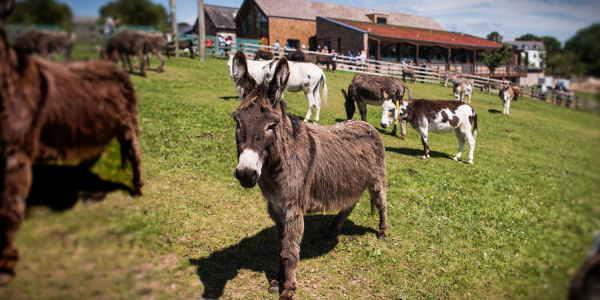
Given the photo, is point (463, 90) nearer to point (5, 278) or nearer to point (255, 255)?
point (255, 255)

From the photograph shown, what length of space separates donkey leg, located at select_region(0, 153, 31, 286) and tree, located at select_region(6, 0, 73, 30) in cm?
44

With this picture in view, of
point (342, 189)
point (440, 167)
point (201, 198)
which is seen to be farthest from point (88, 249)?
point (440, 167)

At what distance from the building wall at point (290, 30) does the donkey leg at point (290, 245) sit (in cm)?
3588

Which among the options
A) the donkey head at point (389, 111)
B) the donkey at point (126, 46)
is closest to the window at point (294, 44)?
the donkey head at point (389, 111)

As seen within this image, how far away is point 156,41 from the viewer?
4.81ft

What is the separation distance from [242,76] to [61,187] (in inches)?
92.3

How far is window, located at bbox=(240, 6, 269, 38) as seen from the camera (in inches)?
1497

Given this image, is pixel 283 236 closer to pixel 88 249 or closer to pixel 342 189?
pixel 342 189

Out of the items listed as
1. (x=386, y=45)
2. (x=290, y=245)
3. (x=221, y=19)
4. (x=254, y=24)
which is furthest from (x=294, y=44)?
(x=290, y=245)

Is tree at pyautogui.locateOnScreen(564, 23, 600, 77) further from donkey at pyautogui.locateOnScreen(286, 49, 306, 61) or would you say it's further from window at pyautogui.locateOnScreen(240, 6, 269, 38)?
window at pyautogui.locateOnScreen(240, 6, 269, 38)

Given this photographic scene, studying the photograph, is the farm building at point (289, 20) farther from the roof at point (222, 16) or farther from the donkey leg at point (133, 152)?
the donkey leg at point (133, 152)

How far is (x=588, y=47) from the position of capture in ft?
4.23

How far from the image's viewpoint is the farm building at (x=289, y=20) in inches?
1435

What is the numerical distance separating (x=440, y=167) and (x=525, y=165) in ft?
9.88
